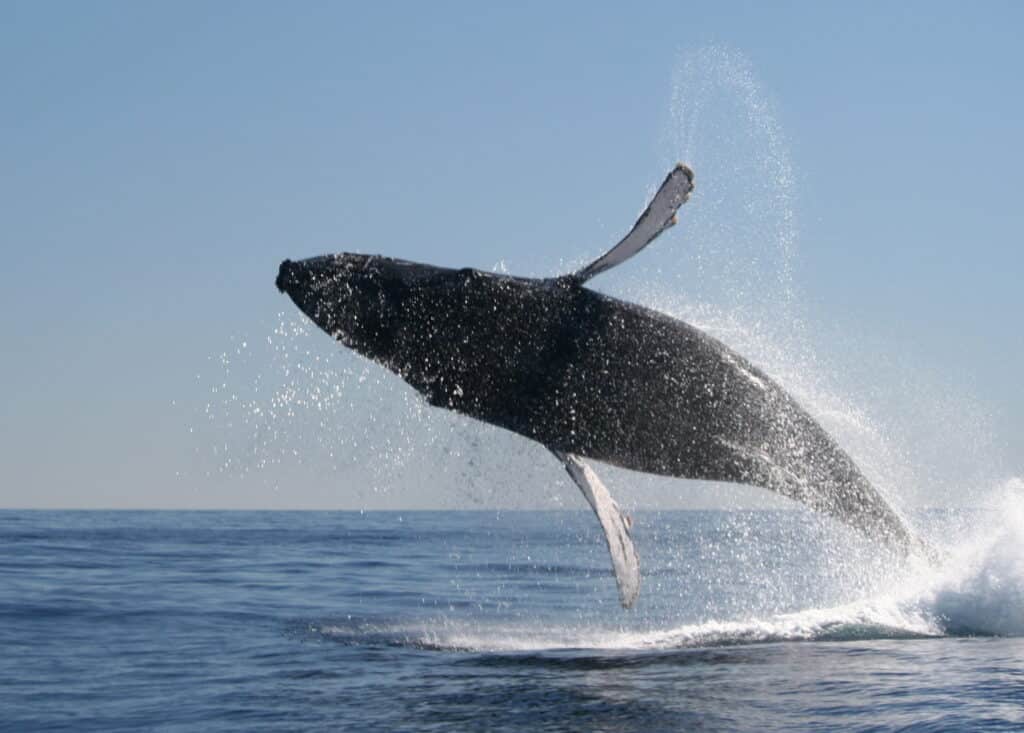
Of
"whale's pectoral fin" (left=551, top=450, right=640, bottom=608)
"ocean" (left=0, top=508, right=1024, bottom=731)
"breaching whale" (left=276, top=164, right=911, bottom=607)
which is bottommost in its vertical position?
"ocean" (left=0, top=508, right=1024, bottom=731)

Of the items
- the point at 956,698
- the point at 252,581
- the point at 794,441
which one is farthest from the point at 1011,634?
the point at 252,581

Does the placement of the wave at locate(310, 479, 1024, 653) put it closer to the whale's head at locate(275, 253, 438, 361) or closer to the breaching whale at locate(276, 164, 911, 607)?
the breaching whale at locate(276, 164, 911, 607)

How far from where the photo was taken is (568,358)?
1327cm

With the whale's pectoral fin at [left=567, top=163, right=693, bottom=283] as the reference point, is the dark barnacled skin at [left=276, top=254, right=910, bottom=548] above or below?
below

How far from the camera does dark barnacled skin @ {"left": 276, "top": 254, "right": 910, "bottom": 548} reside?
1310cm

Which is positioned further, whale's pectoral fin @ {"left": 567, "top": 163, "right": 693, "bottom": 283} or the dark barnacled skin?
the dark barnacled skin

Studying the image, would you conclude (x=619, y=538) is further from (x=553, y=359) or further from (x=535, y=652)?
(x=553, y=359)

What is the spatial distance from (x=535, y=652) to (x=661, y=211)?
551 centimetres

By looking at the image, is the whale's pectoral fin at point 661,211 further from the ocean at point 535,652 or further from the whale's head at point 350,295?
the ocean at point 535,652

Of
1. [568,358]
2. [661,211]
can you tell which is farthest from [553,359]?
[661,211]

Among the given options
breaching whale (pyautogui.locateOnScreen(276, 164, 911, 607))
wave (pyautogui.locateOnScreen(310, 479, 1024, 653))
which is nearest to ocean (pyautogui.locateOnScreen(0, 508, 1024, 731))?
wave (pyautogui.locateOnScreen(310, 479, 1024, 653))

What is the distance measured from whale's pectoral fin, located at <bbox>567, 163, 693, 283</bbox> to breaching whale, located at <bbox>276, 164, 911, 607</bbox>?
10 mm

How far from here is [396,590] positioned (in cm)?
2647

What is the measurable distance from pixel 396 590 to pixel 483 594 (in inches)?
84.2
